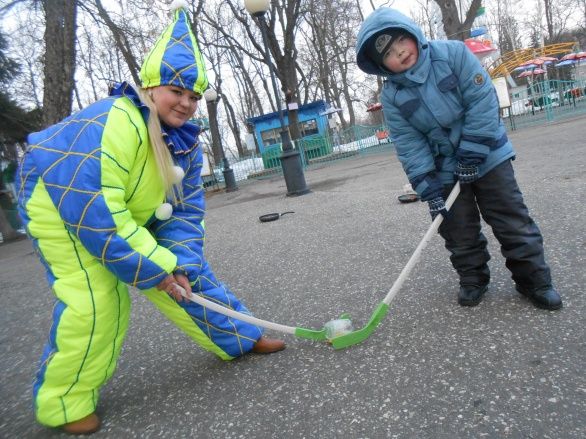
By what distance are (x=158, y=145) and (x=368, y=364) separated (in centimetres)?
131

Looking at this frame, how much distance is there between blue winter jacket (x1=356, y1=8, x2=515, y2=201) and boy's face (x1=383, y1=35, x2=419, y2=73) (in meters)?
0.03

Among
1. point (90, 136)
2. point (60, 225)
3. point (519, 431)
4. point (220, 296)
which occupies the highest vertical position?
point (90, 136)

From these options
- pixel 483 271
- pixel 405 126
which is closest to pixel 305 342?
pixel 483 271

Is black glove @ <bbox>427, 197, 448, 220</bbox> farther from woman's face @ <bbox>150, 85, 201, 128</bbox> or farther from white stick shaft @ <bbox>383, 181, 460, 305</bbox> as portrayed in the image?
woman's face @ <bbox>150, 85, 201, 128</bbox>

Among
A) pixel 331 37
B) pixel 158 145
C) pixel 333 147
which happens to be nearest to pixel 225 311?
pixel 158 145

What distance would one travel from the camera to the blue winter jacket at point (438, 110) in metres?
2.19

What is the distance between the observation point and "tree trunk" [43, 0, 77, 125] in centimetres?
786

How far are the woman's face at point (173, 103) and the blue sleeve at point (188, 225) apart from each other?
19 cm

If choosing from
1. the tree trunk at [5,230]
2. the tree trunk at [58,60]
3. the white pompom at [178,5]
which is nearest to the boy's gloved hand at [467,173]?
the white pompom at [178,5]

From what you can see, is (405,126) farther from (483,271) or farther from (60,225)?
(60,225)

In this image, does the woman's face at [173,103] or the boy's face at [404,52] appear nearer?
the woman's face at [173,103]

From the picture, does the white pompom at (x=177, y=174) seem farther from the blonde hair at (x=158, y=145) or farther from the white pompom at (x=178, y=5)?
the white pompom at (x=178, y=5)

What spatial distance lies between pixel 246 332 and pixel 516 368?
1.22m

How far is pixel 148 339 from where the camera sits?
9.63ft
